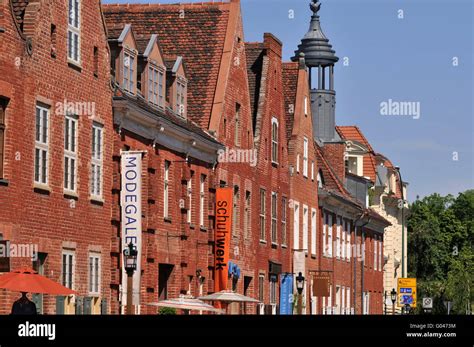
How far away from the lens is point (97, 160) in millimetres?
36781

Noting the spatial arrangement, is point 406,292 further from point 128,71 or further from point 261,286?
point 128,71

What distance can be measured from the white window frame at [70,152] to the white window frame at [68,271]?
158cm

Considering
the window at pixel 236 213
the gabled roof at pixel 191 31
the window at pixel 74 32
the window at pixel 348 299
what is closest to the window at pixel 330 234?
the window at pixel 348 299

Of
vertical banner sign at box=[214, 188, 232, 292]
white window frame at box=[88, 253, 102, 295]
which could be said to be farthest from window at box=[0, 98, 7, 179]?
vertical banner sign at box=[214, 188, 232, 292]

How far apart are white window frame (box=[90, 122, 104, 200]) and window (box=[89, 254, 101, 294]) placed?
162 centimetres

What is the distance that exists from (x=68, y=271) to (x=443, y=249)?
Result: 97.9 m

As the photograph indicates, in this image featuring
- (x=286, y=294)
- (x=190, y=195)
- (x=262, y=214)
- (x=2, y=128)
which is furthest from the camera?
(x=286, y=294)

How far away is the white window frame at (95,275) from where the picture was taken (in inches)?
1426

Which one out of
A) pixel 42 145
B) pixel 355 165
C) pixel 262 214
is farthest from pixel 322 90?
pixel 42 145

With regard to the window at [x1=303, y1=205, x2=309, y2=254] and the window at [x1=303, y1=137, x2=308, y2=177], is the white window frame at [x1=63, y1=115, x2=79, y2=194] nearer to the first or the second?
the window at [x1=303, y1=205, x2=309, y2=254]

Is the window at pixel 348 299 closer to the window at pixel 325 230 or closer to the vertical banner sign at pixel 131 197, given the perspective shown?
the window at pixel 325 230

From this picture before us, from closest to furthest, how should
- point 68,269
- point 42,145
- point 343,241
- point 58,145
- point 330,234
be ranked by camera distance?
point 42,145 < point 58,145 < point 68,269 < point 330,234 < point 343,241

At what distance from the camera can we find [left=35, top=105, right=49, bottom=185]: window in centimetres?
3250

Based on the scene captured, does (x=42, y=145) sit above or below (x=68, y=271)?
above
